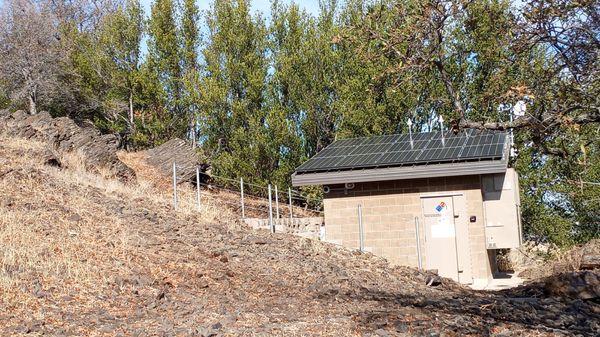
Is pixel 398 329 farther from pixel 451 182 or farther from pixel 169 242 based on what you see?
pixel 451 182

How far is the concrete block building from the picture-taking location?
15711mm

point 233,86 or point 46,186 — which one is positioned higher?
point 233,86

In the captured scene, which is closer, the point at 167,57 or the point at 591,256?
the point at 591,256

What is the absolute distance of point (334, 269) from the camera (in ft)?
39.8

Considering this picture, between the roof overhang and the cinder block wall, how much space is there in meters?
0.45

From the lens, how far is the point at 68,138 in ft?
70.2

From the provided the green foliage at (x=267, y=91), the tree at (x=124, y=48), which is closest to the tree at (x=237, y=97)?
the green foliage at (x=267, y=91)

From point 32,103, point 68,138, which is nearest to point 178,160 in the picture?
point 68,138

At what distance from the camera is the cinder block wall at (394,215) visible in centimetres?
1574

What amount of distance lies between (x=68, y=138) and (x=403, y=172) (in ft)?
36.0

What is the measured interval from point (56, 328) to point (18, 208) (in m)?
5.63

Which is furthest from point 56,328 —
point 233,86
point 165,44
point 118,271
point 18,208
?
point 165,44

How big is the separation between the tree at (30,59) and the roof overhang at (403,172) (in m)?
18.8

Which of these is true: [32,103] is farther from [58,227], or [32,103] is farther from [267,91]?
[58,227]
